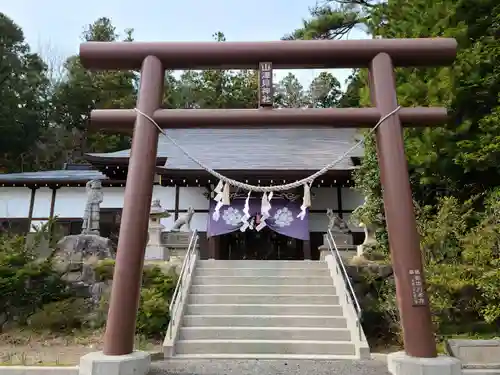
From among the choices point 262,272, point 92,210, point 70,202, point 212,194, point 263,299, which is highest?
point 70,202

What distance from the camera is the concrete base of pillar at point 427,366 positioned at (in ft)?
13.7

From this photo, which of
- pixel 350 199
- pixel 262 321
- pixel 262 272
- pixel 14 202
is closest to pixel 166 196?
pixel 14 202

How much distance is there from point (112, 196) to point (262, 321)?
9484mm

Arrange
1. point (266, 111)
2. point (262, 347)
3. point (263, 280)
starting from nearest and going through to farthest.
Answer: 1. point (266, 111)
2. point (262, 347)
3. point (263, 280)

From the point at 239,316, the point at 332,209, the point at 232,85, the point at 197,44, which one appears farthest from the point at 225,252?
the point at 232,85

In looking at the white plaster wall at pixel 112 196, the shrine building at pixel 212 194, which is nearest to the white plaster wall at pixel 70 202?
the shrine building at pixel 212 194

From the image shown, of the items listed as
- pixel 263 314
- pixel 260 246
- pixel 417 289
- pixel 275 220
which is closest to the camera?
pixel 417 289

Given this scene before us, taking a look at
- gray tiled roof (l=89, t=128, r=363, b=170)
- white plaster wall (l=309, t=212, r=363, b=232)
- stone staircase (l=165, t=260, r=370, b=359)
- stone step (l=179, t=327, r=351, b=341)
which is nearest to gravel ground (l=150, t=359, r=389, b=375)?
stone staircase (l=165, t=260, r=370, b=359)

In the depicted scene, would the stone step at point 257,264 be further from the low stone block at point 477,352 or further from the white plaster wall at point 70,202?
the white plaster wall at point 70,202

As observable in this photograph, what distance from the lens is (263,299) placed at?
7.98 m

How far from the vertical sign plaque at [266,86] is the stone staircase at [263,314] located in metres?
3.59

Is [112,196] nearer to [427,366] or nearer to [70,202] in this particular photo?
[70,202]

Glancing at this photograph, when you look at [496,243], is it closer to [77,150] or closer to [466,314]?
[466,314]

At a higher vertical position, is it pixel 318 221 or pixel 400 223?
pixel 318 221
